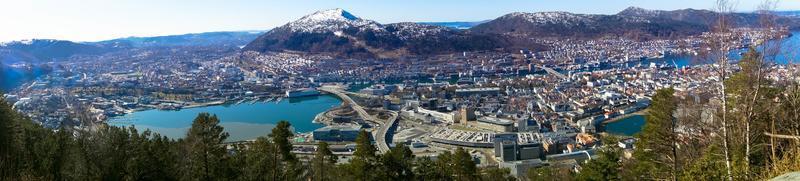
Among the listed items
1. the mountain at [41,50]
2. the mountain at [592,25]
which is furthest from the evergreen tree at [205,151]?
the mountain at [592,25]

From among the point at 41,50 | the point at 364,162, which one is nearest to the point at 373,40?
the point at 41,50

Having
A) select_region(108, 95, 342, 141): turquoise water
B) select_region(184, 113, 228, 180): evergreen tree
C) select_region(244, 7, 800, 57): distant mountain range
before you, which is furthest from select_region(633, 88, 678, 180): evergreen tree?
select_region(244, 7, 800, 57): distant mountain range

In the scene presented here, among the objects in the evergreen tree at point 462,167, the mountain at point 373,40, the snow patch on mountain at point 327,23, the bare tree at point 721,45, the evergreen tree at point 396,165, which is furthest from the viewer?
the snow patch on mountain at point 327,23

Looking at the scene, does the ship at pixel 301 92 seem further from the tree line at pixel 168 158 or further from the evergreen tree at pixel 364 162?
the evergreen tree at pixel 364 162

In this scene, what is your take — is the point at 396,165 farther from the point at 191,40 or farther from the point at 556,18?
the point at 191,40

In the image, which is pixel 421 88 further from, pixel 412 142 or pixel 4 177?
pixel 4 177

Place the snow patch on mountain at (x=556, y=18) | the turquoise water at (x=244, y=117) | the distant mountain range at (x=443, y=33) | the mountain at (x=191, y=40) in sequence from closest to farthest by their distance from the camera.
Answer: the turquoise water at (x=244, y=117) < the distant mountain range at (x=443, y=33) < the snow patch on mountain at (x=556, y=18) < the mountain at (x=191, y=40)
